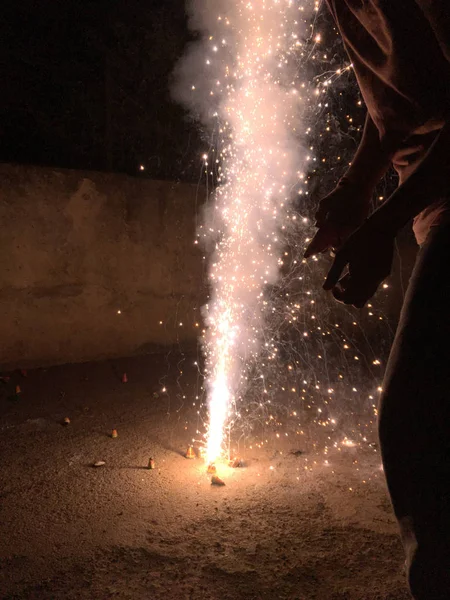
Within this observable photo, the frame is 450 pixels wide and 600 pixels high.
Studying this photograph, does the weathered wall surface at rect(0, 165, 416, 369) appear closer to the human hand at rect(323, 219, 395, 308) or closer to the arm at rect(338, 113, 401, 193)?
the arm at rect(338, 113, 401, 193)

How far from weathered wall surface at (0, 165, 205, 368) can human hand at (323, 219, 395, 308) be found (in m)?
4.77

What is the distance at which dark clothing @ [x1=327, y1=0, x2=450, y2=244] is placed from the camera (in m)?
1.31

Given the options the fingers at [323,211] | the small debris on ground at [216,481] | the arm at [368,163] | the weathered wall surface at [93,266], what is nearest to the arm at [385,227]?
the arm at [368,163]

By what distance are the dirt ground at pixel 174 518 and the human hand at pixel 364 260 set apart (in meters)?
1.60

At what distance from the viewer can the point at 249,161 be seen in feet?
17.4

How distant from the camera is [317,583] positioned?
2365 mm

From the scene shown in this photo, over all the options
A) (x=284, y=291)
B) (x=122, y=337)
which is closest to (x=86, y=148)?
(x=122, y=337)

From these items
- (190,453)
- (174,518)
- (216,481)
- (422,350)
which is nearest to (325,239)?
(422,350)

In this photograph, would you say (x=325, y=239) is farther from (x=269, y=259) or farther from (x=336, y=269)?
(x=269, y=259)

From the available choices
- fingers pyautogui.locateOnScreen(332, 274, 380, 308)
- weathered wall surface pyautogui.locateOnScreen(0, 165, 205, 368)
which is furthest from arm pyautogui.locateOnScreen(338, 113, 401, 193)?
weathered wall surface pyautogui.locateOnScreen(0, 165, 205, 368)

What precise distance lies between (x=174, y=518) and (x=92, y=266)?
11.9 ft

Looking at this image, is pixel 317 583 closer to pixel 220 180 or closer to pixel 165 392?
pixel 165 392

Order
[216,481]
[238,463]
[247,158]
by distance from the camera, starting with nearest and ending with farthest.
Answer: [216,481] < [238,463] < [247,158]

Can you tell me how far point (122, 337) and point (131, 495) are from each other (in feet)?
10.4
